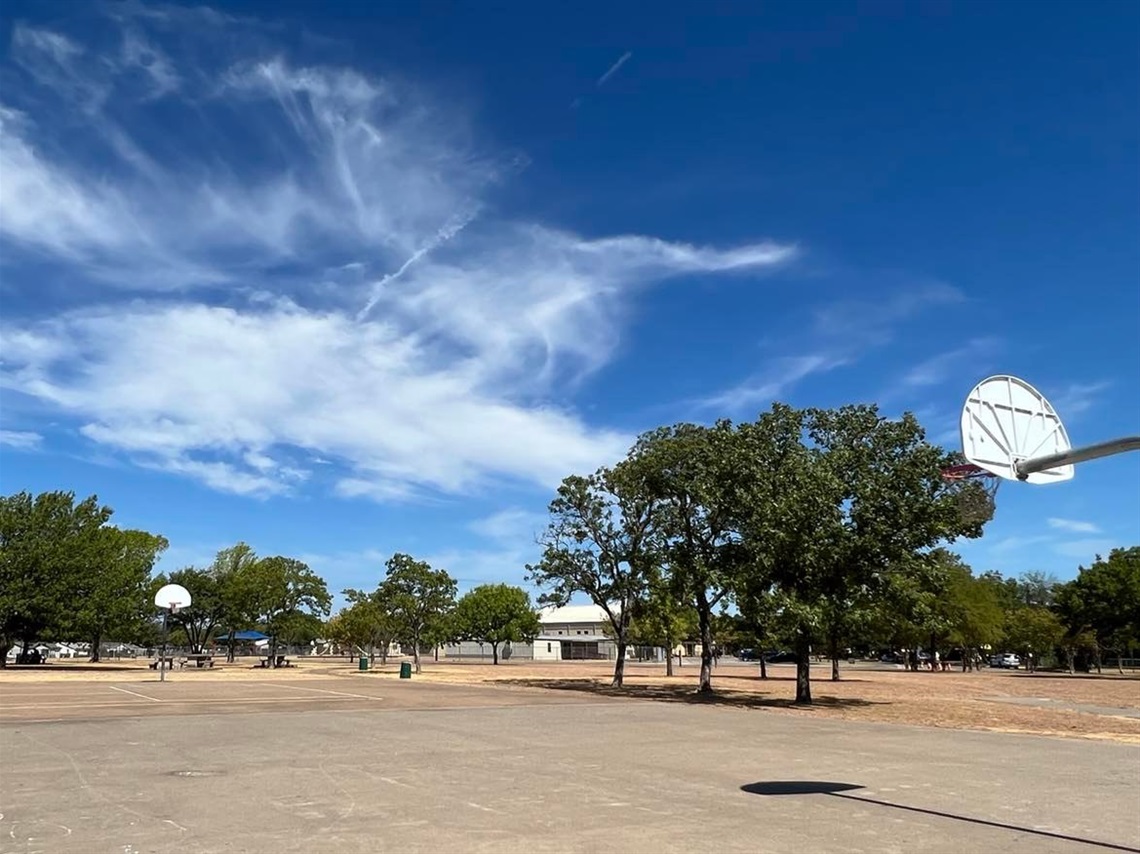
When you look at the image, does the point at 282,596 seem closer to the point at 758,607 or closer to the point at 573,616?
the point at 758,607

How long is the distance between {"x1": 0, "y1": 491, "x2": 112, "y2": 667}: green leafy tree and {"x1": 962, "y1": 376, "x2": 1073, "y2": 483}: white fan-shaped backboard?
6294cm

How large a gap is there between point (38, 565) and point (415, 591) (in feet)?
83.8

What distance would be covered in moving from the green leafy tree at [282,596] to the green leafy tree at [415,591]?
9.94 m

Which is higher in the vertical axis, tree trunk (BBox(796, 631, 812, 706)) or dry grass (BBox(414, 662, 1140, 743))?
tree trunk (BBox(796, 631, 812, 706))

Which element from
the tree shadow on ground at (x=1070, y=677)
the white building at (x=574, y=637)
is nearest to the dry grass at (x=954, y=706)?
the tree shadow on ground at (x=1070, y=677)

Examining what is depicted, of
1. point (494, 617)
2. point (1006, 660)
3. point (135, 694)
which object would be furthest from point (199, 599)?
point (1006, 660)

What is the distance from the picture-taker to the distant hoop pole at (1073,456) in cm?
627

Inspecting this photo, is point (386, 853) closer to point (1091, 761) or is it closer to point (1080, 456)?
point (1080, 456)

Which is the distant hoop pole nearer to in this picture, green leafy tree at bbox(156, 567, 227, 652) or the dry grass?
the dry grass

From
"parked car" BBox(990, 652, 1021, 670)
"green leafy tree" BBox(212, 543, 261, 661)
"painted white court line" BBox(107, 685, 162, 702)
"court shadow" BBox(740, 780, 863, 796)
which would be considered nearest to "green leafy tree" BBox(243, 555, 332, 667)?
"green leafy tree" BBox(212, 543, 261, 661)

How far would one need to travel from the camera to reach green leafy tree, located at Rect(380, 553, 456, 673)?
216 feet

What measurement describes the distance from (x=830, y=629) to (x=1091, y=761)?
1474 cm

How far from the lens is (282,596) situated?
71875mm

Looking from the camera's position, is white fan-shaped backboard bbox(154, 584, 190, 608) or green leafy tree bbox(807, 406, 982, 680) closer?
green leafy tree bbox(807, 406, 982, 680)
